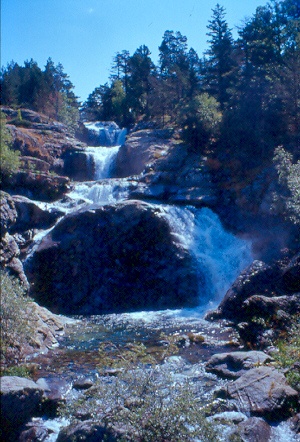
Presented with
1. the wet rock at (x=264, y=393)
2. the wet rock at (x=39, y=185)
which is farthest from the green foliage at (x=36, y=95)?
the wet rock at (x=264, y=393)

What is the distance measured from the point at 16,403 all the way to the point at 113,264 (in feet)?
39.9

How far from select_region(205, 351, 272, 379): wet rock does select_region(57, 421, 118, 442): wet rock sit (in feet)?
14.0

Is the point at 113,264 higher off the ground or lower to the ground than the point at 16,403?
higher

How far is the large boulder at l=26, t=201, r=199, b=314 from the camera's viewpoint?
18.2 metres

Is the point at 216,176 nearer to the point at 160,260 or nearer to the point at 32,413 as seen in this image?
the point at 160,260

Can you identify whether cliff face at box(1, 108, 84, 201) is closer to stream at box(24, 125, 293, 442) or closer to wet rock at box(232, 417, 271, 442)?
stream at box(24, 125, 293, 442)

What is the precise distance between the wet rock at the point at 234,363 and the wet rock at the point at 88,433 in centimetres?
426

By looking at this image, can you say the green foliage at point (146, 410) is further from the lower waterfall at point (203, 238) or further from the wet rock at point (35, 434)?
the lower waterfall at point (203, 238)

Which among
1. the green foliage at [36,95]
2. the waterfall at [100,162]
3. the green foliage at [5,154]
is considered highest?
the green foliage at [36,95]

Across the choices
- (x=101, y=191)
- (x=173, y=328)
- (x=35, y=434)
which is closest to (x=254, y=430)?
(x=35, y=434)

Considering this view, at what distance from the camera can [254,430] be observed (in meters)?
7.16

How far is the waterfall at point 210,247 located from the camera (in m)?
18.5

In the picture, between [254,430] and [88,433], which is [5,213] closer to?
[88,433]

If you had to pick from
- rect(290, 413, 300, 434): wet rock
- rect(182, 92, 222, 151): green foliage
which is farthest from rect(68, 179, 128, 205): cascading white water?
rect(290, 413, 300, 434): wet rock
